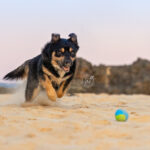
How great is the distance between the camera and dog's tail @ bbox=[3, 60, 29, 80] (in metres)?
6.26

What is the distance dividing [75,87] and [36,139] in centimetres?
1218

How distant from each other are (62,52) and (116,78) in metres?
12.8

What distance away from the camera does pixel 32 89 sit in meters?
5.38

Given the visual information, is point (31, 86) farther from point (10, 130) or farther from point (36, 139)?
point (36, 139)

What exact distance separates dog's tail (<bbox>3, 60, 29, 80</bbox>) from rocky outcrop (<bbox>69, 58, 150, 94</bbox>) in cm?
850

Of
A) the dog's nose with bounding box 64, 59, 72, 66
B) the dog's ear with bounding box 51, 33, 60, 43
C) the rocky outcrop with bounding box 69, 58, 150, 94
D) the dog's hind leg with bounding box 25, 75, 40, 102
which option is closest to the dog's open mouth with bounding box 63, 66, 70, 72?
the dog's nose with bounding box 64, 59, 72, 66

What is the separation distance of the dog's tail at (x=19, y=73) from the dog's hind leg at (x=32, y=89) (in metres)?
0.79

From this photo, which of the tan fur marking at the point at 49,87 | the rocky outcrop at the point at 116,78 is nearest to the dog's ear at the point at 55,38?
the tan fur marking at the point at 49,87

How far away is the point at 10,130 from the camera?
9.24 feet

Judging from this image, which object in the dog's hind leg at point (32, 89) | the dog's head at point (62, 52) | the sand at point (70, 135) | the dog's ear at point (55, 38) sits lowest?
the sand at point (70, 135)

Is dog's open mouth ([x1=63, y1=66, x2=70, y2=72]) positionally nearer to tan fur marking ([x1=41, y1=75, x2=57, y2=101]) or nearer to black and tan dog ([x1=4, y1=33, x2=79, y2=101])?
black and tan dog ([x1=4, y1=33, x2=79, y2=101])

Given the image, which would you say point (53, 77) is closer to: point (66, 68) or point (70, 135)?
point (66, 68)

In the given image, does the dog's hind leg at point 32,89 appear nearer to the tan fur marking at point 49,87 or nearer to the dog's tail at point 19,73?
the tan fur marking at point 49,87

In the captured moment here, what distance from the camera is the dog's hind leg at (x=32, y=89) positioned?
536cm
